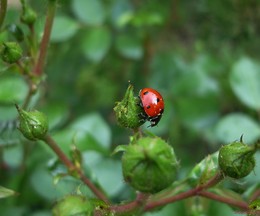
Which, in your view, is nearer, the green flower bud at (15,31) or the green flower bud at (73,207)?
the green flower bud at (73,207)

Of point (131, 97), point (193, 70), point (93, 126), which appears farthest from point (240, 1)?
point (131, 97)

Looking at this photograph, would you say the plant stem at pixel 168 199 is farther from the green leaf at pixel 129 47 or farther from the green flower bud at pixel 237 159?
the green leaf at pixel 129 47

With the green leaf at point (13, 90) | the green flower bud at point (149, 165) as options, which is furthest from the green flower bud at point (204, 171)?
the green leaf at point (13, 90)

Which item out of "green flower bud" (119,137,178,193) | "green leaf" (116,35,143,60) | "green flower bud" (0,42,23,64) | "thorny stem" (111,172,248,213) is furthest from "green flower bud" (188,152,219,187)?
"green leaf" (116,35,143,60)

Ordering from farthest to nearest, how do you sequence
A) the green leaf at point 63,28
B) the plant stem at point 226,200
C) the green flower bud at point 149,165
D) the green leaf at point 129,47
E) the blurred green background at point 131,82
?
the green leaf at point 129,47 < the green leaf at point 63,28 < the blurred green background at point 131,82 < the plant stem at point 226,200 < the green flower bud at point 149,165

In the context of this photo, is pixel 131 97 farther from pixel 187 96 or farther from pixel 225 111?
pixel 225 111

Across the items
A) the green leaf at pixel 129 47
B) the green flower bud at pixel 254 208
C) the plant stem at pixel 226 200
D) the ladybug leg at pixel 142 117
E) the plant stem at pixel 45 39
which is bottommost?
the plant stem at pixel 226 200

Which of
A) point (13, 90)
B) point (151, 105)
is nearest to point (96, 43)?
Answer: point (13, 90)
